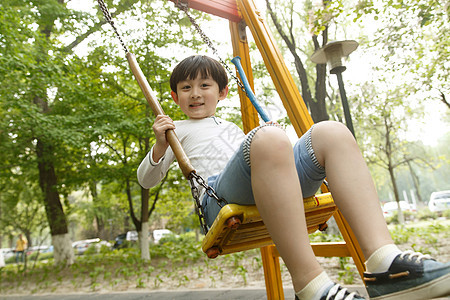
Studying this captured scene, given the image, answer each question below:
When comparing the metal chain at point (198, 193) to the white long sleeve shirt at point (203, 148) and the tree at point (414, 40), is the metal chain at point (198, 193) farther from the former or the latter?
the tree at point (414, 40)

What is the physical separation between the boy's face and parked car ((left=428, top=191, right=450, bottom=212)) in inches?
716

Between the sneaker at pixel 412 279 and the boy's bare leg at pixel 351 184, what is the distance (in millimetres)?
69

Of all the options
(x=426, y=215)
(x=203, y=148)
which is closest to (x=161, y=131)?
(x=203, y=148)

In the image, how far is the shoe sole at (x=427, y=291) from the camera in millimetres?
802

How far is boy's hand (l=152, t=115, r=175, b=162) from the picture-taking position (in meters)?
1.40

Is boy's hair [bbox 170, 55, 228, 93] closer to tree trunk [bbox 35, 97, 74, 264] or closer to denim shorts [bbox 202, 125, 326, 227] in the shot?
denim shorts [bbox 202, 125, 326, 227]

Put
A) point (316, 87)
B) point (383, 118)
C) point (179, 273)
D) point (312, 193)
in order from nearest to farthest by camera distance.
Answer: point (312, 193)
point (179, 273)
point (316, 87)
point (383, 118)

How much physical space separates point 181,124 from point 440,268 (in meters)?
1.23

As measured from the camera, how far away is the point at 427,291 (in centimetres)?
82

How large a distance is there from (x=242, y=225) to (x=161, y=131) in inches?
22.2

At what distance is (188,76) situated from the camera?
163cm

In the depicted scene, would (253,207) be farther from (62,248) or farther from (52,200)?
(62,248)

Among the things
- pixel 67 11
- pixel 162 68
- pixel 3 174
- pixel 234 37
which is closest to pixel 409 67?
pixel 162 68

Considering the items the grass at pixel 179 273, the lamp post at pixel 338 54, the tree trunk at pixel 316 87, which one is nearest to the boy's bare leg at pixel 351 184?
the grass at pixel 179 273
